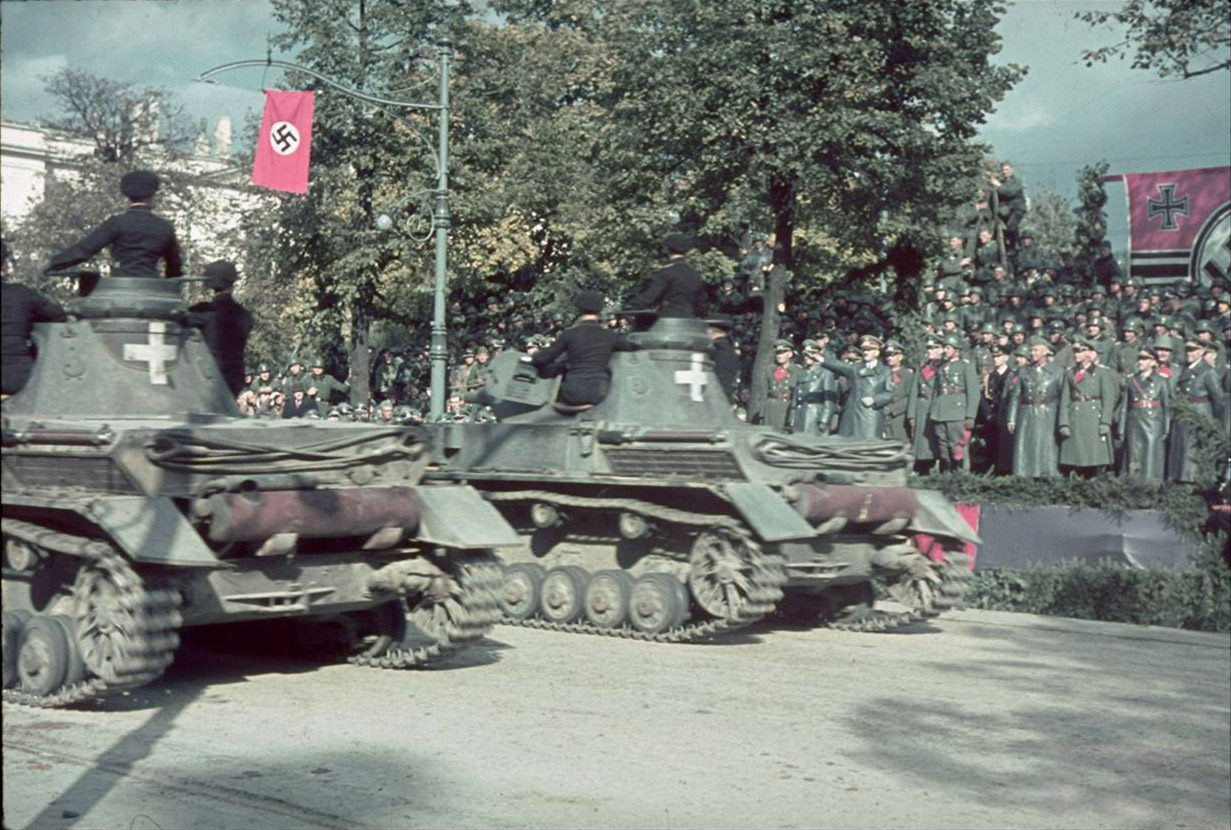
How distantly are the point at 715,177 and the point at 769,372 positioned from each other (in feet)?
17.6

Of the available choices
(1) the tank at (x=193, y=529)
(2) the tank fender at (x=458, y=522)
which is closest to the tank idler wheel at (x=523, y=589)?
(1) the tank at (x=193, y=529)

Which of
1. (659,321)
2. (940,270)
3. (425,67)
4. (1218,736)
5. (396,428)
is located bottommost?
(1218,736)

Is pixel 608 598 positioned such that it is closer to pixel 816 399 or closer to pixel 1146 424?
pixel 1146 424

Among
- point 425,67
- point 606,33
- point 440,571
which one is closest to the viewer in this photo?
point 440,571

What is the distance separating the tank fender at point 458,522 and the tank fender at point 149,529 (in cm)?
189

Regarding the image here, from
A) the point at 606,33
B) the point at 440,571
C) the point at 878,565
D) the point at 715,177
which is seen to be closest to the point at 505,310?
the point at 715,177

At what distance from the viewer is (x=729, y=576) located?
12.8 metres

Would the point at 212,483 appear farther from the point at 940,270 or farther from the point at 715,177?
the point at 940,270

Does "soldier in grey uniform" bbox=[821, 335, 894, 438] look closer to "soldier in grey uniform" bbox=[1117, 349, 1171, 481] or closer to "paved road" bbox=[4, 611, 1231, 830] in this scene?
"soldier in grey uniform" bbox=[1117, 349, 1171, 481]

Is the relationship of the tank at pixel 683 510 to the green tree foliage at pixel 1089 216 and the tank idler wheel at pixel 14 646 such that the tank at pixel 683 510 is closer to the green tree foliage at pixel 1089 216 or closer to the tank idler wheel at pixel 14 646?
the tank idler wheel at pixel 14 646

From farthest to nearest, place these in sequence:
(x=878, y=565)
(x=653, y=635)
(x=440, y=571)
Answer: (x=878, y=565)
(x=653, y=635)
(x=440, y=571)

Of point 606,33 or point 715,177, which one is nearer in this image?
point 715,177

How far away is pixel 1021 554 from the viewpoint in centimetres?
1717

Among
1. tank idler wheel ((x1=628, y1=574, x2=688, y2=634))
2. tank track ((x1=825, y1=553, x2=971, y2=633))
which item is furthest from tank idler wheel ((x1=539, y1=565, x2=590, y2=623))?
tank track ((x1=825, y1=553, x2=971, y2=633))
